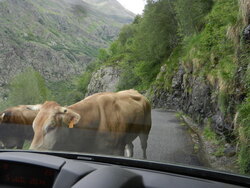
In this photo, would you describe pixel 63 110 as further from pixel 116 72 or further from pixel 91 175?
pixel 91 175

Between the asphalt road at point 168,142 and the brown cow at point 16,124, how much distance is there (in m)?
0.95

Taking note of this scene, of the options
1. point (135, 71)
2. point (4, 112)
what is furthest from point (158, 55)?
point (4, 112)

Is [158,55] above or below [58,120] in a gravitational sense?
above

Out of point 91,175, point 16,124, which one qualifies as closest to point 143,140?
point 16,124

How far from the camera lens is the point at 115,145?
2.67 m

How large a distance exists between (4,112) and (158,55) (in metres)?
1.48

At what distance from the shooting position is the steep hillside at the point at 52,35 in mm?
2555

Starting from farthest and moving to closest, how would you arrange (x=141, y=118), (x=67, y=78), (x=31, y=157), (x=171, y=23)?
(x=141, y=118)
(x=171, y=23)
(x=67, y=78)
(x=31, y=157)

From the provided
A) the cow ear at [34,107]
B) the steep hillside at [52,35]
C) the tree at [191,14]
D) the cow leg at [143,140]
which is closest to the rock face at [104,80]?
the steep hillside at [52,35]

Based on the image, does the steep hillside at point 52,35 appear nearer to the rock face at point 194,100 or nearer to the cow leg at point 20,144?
the cow leg at point 20,144

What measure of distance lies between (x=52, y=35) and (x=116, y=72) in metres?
0.68

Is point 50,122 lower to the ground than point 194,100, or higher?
lower

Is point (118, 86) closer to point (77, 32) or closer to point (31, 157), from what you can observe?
point (77, 32)

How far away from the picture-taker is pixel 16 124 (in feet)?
9.13
